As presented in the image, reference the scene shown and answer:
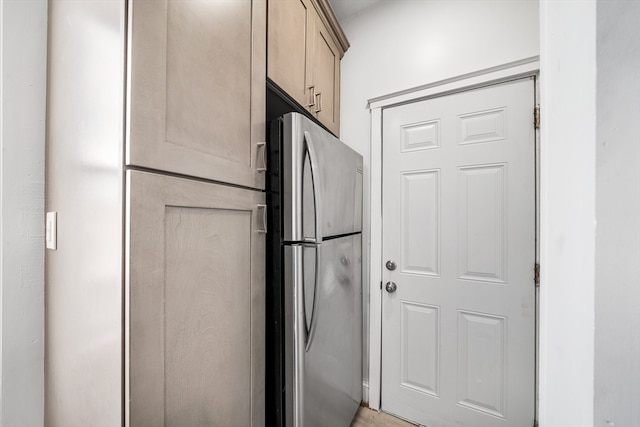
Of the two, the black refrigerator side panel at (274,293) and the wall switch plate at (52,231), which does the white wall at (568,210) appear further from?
the wall switch plate at (52,231)

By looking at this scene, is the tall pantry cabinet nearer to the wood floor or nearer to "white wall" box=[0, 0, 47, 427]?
"white wall" box=[0, 0, 47, 427]

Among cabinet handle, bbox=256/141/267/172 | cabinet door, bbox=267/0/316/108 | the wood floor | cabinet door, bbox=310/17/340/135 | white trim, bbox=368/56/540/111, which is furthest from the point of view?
the wood floor

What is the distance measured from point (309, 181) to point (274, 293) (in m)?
0.46

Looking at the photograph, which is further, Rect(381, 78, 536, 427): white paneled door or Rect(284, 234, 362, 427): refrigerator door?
Rect(381, 78, 536, 427): white paneled door

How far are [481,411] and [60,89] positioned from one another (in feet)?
7.53

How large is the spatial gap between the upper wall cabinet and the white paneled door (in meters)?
0.43

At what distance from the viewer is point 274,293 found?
101 cm

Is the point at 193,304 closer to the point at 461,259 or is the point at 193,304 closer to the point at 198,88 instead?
the point at 198,88

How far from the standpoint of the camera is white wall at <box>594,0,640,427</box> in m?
0.27

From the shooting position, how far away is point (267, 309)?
3.34ft

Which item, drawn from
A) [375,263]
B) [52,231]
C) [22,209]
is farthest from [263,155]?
[375,263]

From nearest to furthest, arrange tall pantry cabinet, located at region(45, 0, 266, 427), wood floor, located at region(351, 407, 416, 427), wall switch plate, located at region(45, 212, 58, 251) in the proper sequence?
tall pantry cabinet, located at region(45, 0, 266, 427), wall switch plate, located at region(45, 212, 58, 251), wood floor, located at region(351, 407, 416, 427)

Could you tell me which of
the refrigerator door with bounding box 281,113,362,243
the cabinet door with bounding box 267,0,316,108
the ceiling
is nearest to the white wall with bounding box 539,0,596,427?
the refrigerator door with bounding box 281,113,362,243

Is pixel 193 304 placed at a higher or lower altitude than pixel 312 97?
lower
